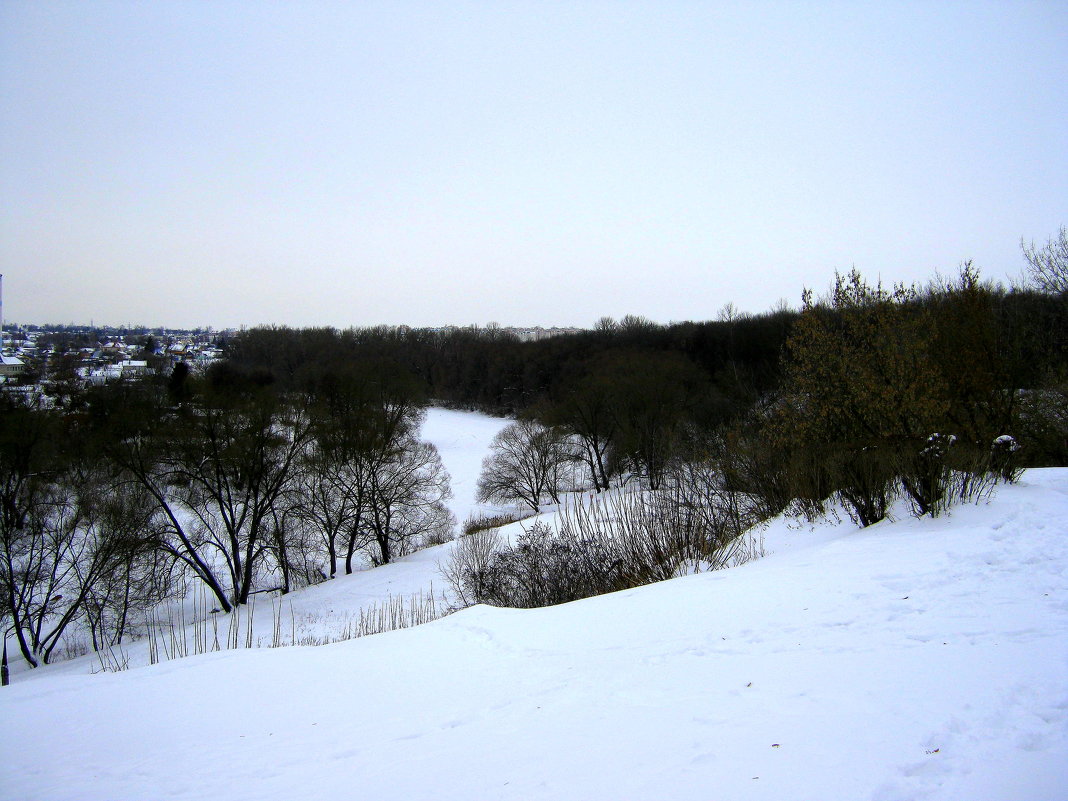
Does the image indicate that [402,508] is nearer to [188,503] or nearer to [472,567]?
[188,503]

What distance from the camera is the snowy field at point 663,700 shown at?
3426 mm

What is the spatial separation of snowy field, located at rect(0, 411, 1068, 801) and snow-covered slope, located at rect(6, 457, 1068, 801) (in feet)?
0.07

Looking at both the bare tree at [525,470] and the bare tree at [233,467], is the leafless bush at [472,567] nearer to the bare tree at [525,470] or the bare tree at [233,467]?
the bare tree at [233,467]

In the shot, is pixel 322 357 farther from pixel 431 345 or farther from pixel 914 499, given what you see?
pixel 914 499

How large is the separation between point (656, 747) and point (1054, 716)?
243 centimetres

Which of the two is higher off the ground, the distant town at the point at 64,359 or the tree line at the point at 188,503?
the distant town at the point at 64,359

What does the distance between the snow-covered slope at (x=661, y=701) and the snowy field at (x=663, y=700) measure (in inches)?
0.8

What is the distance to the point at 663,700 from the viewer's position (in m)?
4.45

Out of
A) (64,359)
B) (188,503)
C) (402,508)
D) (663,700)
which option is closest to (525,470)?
(402,508)

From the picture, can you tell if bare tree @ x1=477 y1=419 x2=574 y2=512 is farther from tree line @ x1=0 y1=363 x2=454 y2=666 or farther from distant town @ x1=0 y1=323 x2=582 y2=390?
distant town @ x1=0 y1=323 x2=582 y2=390

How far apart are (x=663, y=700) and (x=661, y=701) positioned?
2cm

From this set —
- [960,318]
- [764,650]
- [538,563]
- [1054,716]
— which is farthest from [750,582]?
[960,318]

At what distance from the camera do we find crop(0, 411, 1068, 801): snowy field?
11.2 feet

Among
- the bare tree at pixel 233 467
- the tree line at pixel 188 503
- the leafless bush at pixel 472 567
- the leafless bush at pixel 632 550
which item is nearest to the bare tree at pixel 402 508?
the tree line at pixel 188 503
